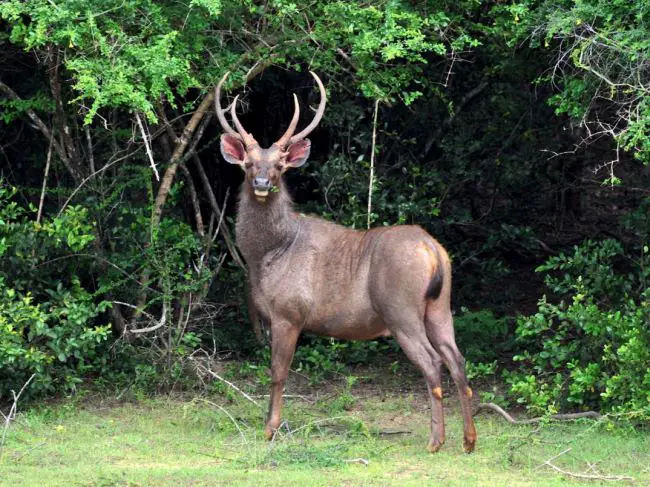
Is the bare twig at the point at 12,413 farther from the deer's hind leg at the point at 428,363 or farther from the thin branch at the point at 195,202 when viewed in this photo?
the deer's hind leg at the point at 428,363

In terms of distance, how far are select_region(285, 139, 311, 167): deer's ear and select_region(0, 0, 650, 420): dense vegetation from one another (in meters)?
0.93

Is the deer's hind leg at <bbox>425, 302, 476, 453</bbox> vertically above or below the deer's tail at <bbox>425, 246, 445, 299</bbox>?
below

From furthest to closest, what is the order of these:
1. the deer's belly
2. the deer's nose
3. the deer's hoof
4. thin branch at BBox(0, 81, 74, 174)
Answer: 1. thin branch at BBox(0, 81, 74, 174)
2. the deer's belly
3. the deer's nose
4. the deer's hoof

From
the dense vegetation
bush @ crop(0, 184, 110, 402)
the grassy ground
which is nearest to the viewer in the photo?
the grassy ground

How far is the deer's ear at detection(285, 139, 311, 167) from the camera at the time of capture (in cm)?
970

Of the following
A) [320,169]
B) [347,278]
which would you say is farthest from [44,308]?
[320,169]

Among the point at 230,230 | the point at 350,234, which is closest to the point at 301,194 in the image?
the point at 230,230

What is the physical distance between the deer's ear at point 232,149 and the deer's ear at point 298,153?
367 millimetres

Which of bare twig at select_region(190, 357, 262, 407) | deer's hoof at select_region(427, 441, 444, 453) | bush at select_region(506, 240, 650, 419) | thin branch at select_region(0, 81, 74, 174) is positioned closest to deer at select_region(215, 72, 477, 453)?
→ deer's hoof at select_region(427, 441, 444, 453)

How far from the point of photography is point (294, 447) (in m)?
8.66

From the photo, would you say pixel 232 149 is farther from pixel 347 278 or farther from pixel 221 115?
pixel 347 278

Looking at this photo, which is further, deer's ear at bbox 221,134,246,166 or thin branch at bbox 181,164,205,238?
thin branch at bbox 181,164,205,238

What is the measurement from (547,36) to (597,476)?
3.55 metres

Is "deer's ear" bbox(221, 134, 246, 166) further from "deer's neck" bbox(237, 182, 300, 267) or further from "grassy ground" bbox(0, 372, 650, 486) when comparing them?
"grassy ground" bbox(0, 372, 650, 486)
